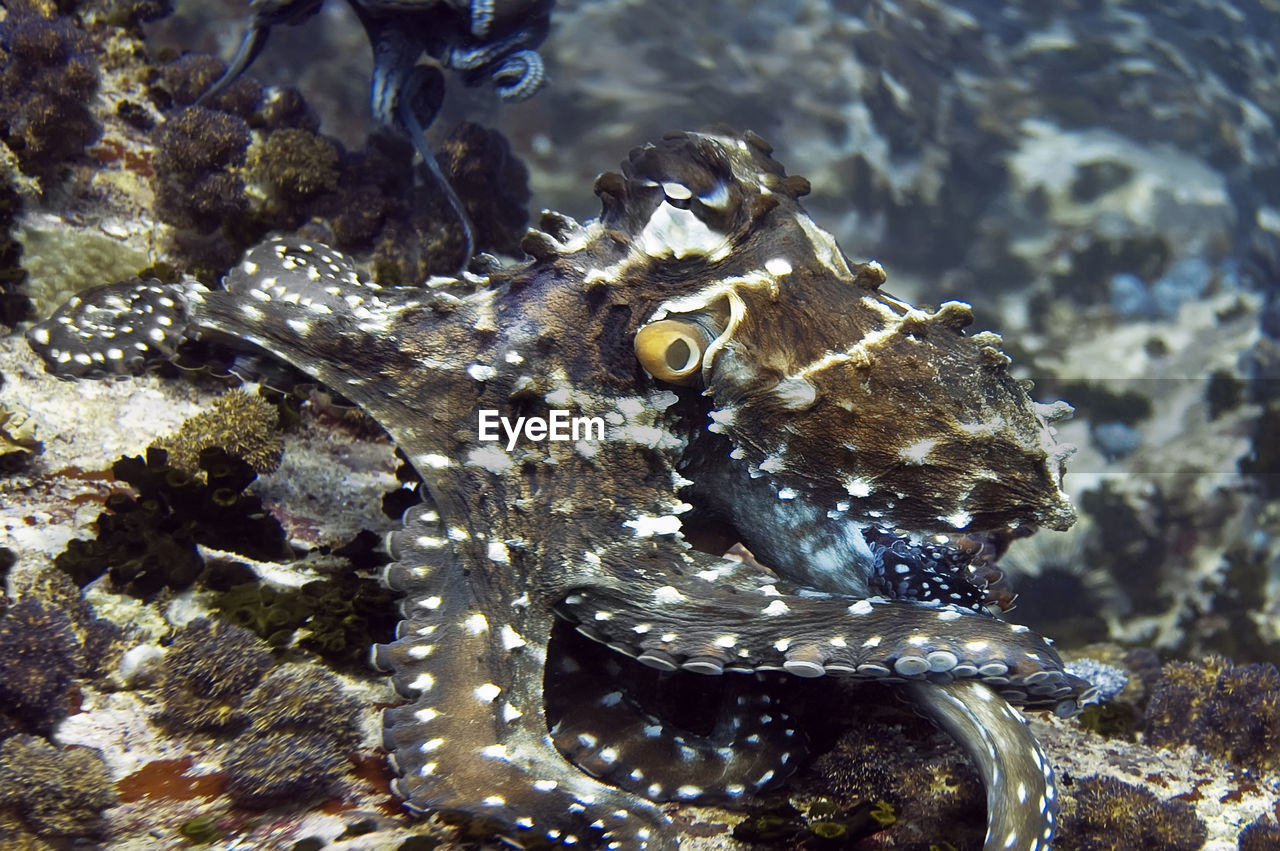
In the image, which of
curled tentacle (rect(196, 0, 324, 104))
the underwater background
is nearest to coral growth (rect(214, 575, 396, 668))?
the underwater background

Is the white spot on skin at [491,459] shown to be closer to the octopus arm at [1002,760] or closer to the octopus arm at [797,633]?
the octopus arm at [797,633]

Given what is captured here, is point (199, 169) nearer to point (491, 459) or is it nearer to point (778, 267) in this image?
point (491, 459)

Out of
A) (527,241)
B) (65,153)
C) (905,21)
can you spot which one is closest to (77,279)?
(65,153)

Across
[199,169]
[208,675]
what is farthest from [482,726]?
[199,169]

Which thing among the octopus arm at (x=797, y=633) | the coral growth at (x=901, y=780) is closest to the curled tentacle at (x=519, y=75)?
the octopus arm at (x=797, y=633)

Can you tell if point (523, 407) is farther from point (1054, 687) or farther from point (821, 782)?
point (1054, 687)

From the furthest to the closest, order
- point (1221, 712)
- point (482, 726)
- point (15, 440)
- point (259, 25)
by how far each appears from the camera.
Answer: point (259, 25)
point (1221, 712)
point (15, 440)
point (482, 726)
